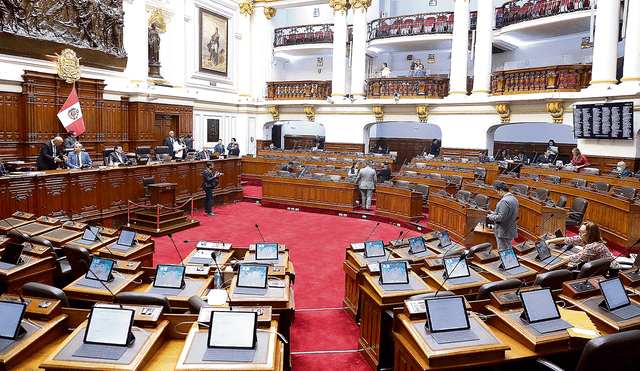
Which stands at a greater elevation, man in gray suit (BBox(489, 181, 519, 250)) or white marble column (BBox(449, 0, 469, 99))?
white marble column (BBox(449, 0, 469, 99))

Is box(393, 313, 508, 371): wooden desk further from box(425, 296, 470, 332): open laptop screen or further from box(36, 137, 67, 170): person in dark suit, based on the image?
box(36, 137, 67, 170): person in dark suit

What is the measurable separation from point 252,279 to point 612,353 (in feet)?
8.53

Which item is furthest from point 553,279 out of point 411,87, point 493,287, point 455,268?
point 411,87

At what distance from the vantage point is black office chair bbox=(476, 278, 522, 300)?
347 cm

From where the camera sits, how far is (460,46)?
15.8 metres

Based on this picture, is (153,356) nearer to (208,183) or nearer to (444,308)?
(444,308)

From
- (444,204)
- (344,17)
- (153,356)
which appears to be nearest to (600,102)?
(444,204)

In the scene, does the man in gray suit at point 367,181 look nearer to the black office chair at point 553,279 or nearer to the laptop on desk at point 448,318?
the black office chair at point 553,279

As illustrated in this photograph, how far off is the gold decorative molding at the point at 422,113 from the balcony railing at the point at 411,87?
466 millimetres

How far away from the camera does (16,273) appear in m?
4.07

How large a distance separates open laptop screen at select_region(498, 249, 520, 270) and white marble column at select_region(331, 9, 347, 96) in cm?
1473

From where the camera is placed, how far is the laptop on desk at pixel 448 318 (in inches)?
110

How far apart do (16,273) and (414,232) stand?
739 cm

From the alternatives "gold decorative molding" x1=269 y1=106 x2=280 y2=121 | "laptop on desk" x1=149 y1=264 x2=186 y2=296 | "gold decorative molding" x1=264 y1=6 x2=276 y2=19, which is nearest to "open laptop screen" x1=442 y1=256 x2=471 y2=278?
"laptop on desk" x1=149 y1=264 x2=186 y2=296
